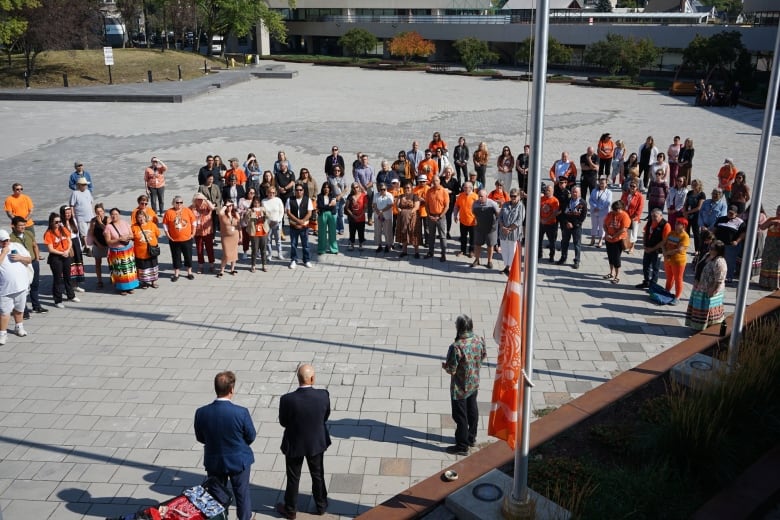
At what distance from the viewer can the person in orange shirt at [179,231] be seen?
1302cm

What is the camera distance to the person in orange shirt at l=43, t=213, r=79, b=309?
467 inches

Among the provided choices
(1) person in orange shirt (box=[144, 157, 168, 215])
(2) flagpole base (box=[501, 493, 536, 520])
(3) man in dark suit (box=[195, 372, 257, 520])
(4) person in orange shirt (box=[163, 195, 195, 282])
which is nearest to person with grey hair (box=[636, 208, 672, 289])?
(2) flagpole base (box=[501, 493, 536, 520])

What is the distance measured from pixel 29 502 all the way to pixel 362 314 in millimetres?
5759

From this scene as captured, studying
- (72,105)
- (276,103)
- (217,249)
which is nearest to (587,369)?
(217,249)

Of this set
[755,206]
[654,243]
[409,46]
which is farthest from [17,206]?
[409,46]

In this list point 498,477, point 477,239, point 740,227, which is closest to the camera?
point 498,477

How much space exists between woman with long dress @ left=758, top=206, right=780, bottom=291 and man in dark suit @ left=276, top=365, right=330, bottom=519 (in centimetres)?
942

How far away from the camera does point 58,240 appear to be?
1187 centimetres

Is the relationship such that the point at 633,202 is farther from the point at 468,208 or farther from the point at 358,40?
the point at 358,40

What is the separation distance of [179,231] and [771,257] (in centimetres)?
1072

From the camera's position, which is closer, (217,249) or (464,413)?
(464,413)

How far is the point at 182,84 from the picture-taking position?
44.6m

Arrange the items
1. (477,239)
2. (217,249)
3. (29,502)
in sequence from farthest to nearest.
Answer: (217,249), (477,239), (29,502)

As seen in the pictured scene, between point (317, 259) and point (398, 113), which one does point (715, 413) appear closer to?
point (317, 259)
